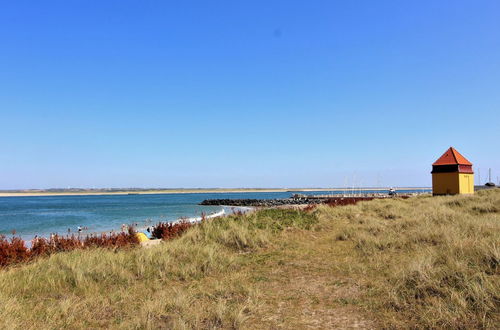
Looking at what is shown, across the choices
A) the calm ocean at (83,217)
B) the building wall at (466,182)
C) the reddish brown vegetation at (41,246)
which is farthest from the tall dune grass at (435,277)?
the building wall at (466,182)

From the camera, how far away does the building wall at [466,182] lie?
29.3 meters

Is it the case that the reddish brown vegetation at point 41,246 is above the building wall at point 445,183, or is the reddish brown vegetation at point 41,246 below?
below

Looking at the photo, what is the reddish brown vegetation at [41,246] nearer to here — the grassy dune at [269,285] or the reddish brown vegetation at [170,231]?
the reddish brown vegetation at [170,231]

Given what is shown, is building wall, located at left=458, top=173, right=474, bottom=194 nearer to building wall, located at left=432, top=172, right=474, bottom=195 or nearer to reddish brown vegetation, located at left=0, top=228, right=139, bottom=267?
building wall, located at left=432, top=172, right=474, bottom=195

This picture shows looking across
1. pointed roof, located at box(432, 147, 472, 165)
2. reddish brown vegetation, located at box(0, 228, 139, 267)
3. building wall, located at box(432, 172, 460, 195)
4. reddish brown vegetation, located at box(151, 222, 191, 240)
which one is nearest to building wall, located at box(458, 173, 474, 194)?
building wall, located at box(432, 172, 460, 195)

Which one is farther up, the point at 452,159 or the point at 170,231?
the point at 452,159

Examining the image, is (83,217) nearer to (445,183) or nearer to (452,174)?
(445,183)

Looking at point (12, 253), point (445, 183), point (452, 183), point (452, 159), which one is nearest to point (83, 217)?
point (12, 253)

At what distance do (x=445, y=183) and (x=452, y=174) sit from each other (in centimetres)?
96

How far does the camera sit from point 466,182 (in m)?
30.1

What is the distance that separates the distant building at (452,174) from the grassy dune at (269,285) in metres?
21.7

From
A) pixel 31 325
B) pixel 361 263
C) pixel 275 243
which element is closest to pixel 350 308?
pixel 361 263

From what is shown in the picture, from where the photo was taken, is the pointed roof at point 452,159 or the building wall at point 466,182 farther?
the pointed roof at point 452,159

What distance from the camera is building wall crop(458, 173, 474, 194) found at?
1154 inches
